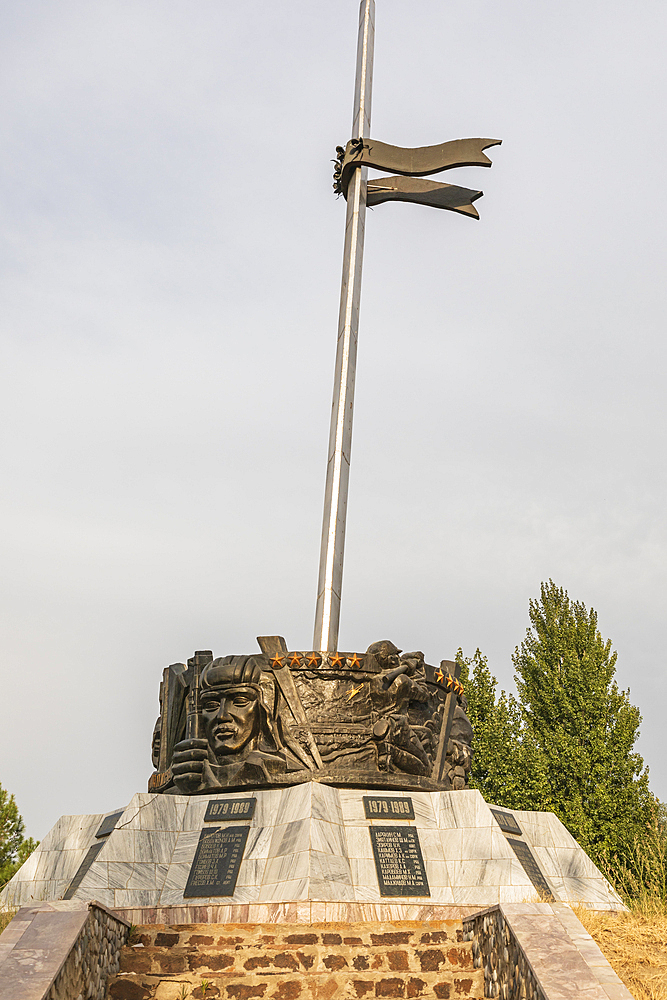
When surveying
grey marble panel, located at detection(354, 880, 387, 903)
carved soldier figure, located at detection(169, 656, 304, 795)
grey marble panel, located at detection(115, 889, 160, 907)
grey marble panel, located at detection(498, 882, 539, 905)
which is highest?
carved soldier figure, located at detection(169, 656, 304, 795)

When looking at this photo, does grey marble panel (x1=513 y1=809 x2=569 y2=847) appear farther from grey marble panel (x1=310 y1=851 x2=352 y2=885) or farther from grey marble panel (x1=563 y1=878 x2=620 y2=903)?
grey marble panel (x1=310 y1=851 x2=352 y2=885)

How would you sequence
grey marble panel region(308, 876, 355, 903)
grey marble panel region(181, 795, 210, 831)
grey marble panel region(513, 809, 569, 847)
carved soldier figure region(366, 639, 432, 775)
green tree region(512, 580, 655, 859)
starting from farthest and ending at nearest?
green tree region(512, 580, 655, 859), grey marble panel region(513, 809, 569, 847), carved soldier figure region(366, 639, 432, 775), grey marble panel region(181, 795, 210, 831), grey marble panel region(308, 876, 355, 903)

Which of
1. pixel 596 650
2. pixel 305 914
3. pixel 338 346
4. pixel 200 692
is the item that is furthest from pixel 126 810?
pixel 596 650

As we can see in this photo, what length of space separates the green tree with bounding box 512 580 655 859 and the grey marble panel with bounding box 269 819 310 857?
12025 millimetres

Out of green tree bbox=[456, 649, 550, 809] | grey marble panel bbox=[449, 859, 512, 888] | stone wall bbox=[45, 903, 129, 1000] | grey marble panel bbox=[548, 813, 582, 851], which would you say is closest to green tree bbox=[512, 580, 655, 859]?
green tree bbox=[456, 649, 550, 809]

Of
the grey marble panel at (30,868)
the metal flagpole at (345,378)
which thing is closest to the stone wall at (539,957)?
the grey marble panel at (30,868)

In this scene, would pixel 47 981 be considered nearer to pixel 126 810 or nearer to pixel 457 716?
pixel 126 810

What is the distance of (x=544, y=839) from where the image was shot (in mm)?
11211

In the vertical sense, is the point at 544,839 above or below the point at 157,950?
above

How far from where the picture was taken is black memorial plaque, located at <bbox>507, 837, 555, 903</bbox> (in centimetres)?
970

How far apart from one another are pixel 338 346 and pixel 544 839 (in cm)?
789

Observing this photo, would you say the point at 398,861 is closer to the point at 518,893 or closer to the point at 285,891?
the point at 518,893

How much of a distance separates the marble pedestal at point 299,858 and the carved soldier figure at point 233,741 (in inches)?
9.2

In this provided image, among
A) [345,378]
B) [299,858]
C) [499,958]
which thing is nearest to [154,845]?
[299,858]
